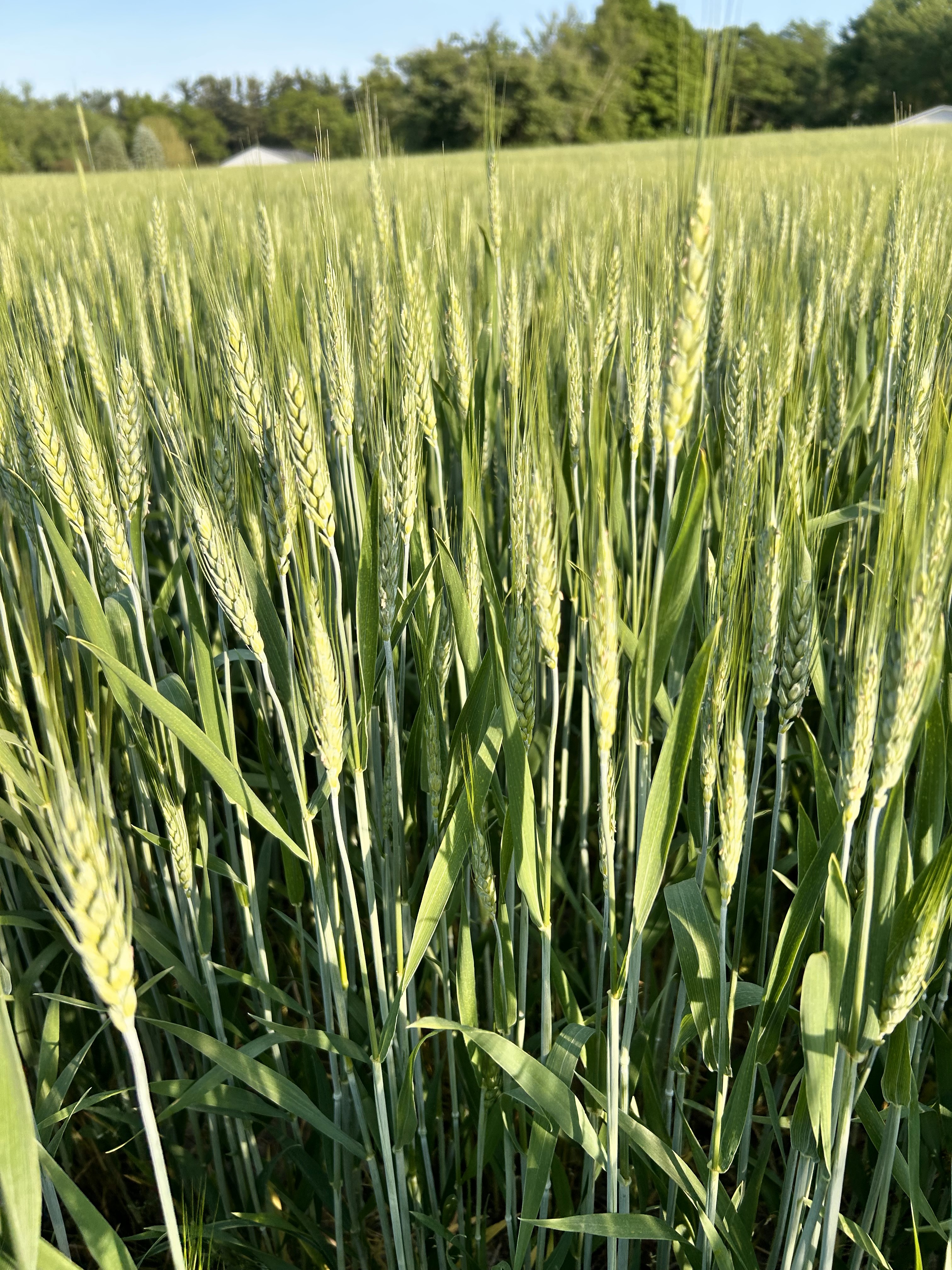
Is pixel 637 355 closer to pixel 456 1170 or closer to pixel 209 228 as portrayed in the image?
pixel 456 1170

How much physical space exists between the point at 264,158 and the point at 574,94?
18873 millimetres

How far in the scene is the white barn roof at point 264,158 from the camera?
92.0 inches

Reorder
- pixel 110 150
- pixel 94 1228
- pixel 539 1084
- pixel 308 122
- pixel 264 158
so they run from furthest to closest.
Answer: pixel 110 150 < pixel 264 158 < pixel 308 122 < pixel 539 1084 < pixel 94 1228

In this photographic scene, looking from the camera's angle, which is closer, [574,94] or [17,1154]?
[17,1154]

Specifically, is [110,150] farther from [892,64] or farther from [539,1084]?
[539,1084]

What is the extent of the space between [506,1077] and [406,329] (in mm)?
972

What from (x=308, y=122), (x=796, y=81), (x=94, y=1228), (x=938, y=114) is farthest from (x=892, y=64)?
(x=94, y=1228)

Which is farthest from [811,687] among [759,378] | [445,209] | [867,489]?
[445,209]

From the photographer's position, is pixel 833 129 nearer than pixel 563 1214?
No

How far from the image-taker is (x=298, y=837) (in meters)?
1.15

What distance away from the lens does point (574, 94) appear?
69.2 ft

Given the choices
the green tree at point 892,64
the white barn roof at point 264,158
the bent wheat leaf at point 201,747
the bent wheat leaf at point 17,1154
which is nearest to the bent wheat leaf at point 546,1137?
the bent wheat leaf at point 201,747

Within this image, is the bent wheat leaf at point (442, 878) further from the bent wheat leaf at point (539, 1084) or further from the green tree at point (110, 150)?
the green tree at point (110, 150)

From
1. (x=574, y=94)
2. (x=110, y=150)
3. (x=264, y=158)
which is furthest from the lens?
(x=110, y=150)
